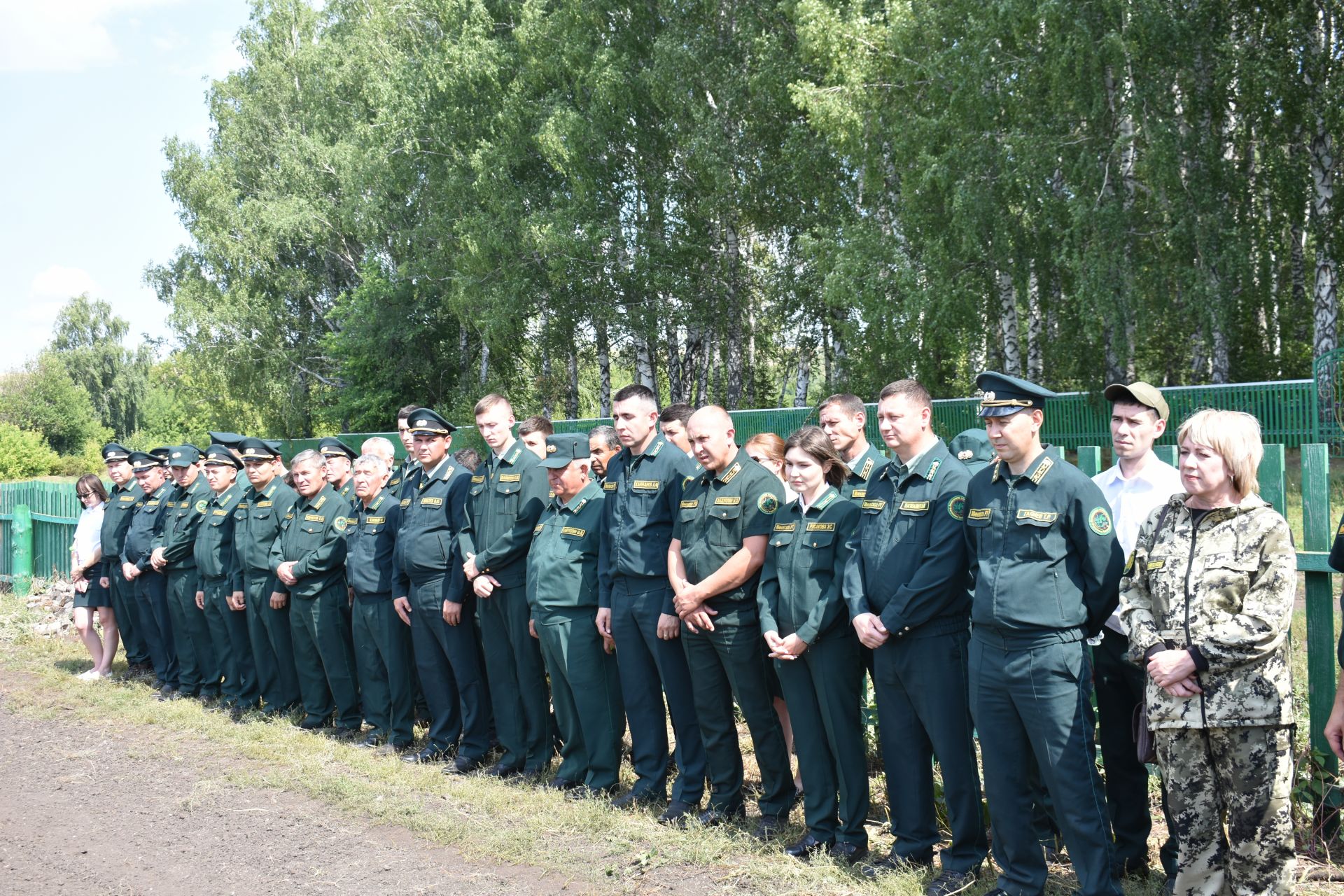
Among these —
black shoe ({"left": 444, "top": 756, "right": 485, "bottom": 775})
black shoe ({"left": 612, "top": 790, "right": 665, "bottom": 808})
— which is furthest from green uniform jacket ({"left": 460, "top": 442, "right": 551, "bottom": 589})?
black shoe ({"left": 612, "top": 790, "right": 665, "bottom": 808})

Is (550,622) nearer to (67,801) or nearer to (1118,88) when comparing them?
(67,801)

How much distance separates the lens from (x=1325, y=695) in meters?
4.25

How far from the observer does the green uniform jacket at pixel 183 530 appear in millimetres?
8672

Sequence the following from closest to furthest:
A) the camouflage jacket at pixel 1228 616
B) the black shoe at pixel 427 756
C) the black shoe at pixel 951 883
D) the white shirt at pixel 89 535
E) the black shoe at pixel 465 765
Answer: the camouflage jacket at pixel 1228 616 < the black shoe at pixel 951 883 < the black shoe at pixel 465 765 < the black shoe at pixel 427 756 < the white shirt at pixel 89 535

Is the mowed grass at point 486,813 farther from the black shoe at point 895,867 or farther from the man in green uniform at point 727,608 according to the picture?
the man in green uniform at point 727,608

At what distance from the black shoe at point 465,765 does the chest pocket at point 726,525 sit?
2.40 metres

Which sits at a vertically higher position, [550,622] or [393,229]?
[393,229]

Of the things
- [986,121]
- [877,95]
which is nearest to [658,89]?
[877,95]

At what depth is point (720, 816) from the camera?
5191 mm

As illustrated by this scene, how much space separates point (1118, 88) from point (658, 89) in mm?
8933

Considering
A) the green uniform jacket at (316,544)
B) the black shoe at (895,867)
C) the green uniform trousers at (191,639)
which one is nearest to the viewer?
the black shoe at (895,867)

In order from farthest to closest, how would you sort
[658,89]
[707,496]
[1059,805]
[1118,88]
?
[658,89] → [1118,88] → [707,496] → [1059,805]

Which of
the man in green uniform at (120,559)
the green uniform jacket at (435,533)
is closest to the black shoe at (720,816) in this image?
the green uniform jacket at (435,533)

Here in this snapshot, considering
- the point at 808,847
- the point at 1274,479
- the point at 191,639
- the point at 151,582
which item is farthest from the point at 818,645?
the point at 151,582
